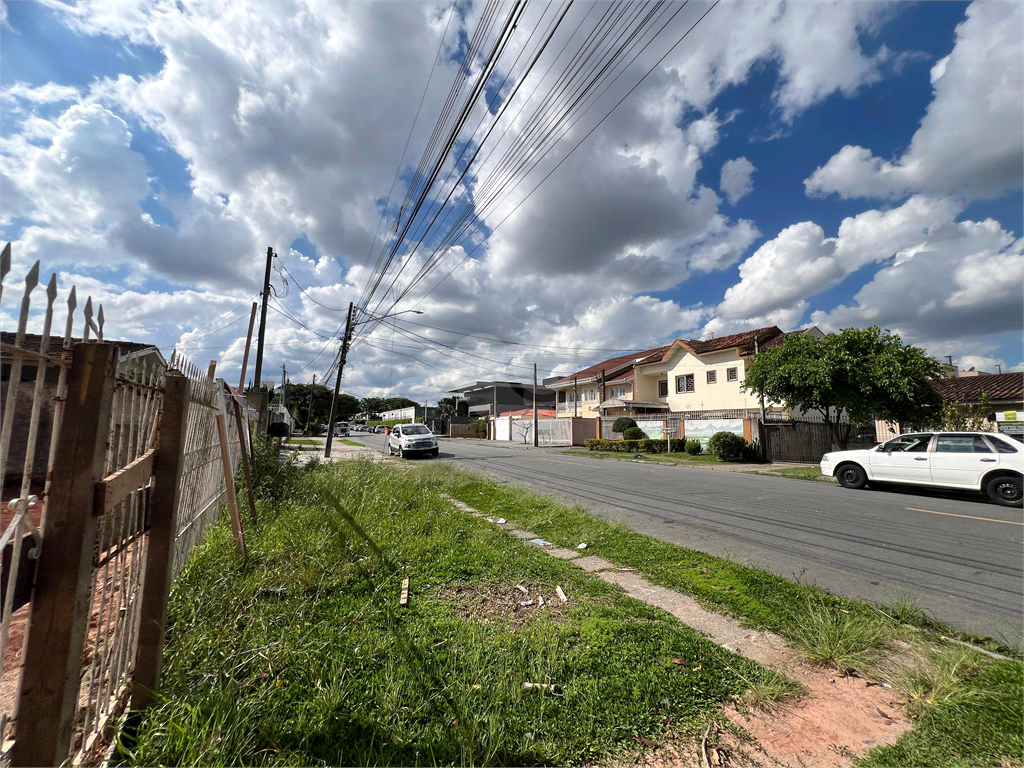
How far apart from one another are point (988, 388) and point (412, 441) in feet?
102

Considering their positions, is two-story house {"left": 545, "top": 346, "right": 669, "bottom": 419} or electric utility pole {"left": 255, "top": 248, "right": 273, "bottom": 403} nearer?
electric utility pole {"left": 255, "top": 248, "right": 273, "bottom": 403}

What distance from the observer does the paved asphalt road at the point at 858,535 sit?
4.52 meters

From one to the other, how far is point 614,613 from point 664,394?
3494cm

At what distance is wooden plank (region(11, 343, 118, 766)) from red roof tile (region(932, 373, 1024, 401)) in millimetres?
30977

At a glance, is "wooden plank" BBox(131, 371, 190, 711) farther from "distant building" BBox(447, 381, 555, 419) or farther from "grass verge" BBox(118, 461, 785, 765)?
"distant building" BBox(447, 381, 555, 419)

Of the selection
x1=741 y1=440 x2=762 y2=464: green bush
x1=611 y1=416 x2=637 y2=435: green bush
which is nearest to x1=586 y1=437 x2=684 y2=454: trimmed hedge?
x1=611 y1=416 x2=637 y2=435: green bush

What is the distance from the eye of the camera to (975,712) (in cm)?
252

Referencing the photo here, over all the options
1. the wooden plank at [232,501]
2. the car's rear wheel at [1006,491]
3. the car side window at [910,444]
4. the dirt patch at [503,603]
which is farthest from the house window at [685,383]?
the wooden plank at [232,501]

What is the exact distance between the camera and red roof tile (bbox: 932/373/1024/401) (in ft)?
80.1

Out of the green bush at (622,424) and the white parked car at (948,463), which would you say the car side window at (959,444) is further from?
the green bush at (622,424)

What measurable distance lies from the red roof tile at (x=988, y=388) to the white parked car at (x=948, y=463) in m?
17.3

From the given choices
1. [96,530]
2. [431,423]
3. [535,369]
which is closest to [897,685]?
[96,530]

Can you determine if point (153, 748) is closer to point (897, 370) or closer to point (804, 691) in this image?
point (804, 691)

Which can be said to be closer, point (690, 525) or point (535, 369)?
point (690, 525)
